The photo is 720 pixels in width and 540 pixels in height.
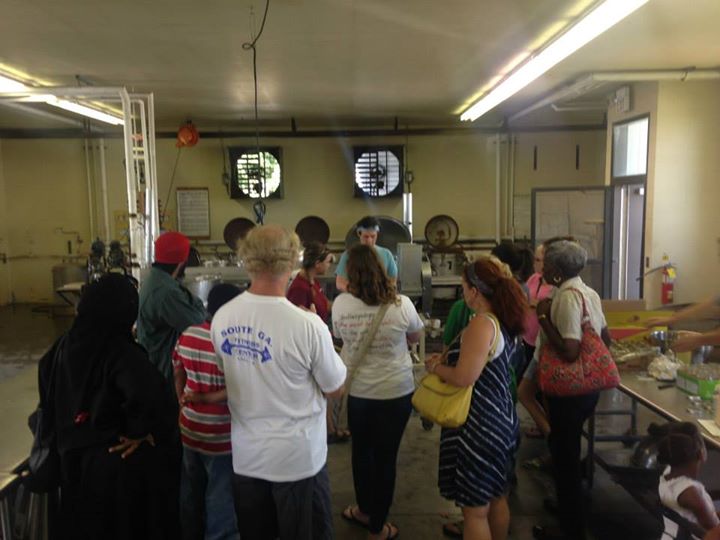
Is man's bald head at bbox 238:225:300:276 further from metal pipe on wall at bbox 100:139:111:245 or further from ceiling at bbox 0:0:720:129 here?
metal pipe on wall at bbox 100:139:111:245

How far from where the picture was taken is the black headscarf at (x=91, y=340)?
1772 millimetres

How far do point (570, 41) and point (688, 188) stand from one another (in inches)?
93.4

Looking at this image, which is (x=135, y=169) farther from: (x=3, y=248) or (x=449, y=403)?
(x=3, y=248)

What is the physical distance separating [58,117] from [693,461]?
8.13 meters

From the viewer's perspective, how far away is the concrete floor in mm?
2846

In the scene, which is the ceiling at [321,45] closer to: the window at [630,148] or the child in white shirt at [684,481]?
the window at [630,148]

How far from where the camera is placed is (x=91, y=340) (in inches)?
70.5

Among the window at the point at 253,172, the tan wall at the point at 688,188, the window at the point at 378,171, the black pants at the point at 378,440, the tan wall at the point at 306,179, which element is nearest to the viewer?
the black pants at the point at 378,440

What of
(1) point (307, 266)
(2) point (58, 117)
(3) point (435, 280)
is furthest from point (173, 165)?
(1) point (307, 266)

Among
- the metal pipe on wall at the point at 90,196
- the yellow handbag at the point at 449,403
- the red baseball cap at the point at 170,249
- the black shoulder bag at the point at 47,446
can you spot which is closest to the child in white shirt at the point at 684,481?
the yellow handbag at the point at 449,403

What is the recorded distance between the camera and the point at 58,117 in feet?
24.6

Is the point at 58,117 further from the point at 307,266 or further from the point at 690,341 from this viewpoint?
the point at 690,341

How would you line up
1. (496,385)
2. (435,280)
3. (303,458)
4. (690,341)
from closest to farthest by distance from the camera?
(303,458)
(496,385)
(690,341)
(435,280)

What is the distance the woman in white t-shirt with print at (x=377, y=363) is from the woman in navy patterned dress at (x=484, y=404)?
273mm
